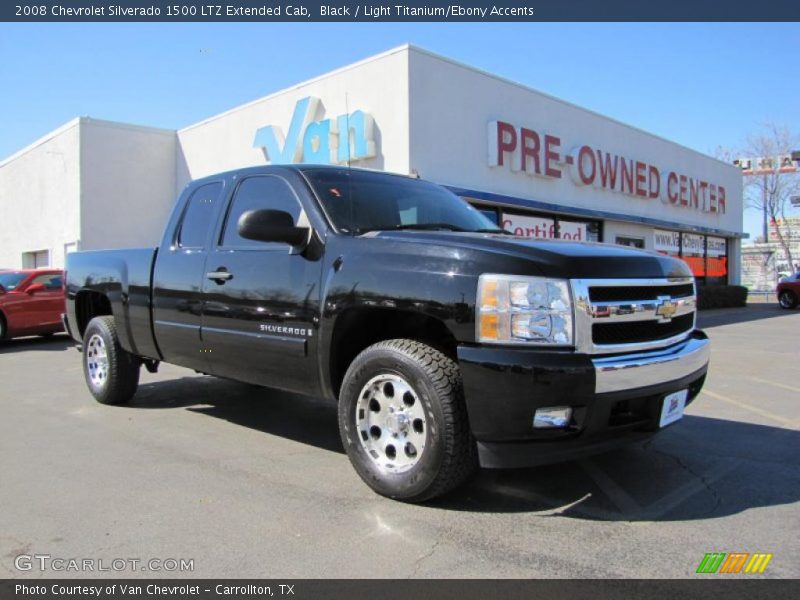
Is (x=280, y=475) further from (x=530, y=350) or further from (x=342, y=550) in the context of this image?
(x=530, y=350)

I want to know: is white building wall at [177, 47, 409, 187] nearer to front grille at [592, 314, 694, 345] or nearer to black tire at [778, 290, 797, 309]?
front grille at [592, 314, 694, 345]

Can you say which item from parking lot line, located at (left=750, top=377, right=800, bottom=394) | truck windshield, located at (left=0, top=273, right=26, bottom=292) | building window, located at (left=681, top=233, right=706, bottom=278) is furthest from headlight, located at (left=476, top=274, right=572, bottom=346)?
building window, located at (left=681, top=233, right=706, bottom=278)

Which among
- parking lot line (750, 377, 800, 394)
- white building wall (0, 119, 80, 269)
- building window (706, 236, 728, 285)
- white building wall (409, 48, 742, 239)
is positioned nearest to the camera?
parking lot line (750, 377, 800, 394)

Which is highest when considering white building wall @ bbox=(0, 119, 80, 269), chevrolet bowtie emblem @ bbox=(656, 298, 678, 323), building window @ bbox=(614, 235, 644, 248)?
white building wall @ bbox=(0, 119, 80, 269)

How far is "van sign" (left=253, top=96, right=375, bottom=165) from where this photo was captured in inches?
539

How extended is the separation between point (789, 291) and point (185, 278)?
26113mm

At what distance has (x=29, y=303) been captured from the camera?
12.4m

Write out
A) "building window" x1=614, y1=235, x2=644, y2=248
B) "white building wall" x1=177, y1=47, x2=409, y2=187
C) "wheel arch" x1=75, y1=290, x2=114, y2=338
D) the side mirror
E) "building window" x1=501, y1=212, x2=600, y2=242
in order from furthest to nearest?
"building window" x1=614, y1=235, x2=644, y2=248 < "building window" x1=501, y1=212, x2=600, y2=242 < "white building wall" x1=177, y1=47, x2=409, y2=187 < "wheel arch" x1=75, y1=290, x2=114, y2=338 < the side mirror

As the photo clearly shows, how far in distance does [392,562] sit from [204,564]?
0.86 metres

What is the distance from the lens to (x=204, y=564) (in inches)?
114

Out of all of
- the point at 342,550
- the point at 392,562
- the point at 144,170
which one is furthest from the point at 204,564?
the point at 144,170

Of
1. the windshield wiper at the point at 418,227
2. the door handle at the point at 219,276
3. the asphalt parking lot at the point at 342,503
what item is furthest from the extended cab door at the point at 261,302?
the asphalt parking lot at the point at 342,503

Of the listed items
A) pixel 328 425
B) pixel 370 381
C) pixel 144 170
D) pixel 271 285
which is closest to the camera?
pixel 370 381

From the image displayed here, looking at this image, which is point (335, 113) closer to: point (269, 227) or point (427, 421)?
point (269, 227)
